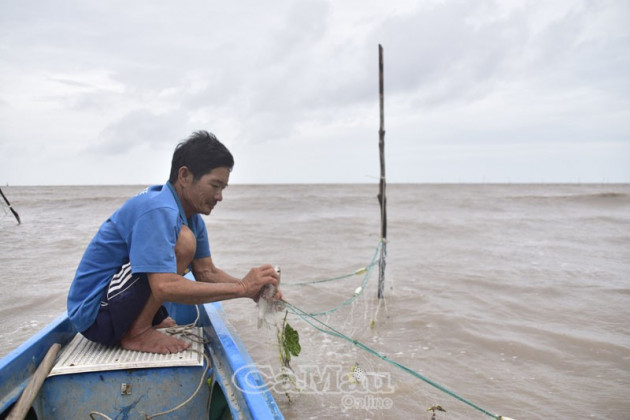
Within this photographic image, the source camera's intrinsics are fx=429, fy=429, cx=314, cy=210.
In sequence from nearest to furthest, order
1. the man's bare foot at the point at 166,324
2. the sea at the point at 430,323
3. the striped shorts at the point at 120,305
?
the striped shorts at the point at 120,305 → the man's bare foot at the point at 166,324 → the sea at the point at 430,323

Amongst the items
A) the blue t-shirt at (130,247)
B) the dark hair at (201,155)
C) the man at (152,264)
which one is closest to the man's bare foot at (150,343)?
the man at (152,264)

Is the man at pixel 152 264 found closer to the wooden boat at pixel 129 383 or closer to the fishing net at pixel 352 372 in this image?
the wooden boat at pixel 129 383

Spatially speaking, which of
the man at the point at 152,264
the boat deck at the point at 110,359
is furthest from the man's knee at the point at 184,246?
the boat deck at the point at 110,359

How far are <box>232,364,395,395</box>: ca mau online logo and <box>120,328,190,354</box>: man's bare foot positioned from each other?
0.90m

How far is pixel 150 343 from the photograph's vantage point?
212 cm

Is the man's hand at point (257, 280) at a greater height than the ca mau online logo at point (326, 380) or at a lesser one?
greater

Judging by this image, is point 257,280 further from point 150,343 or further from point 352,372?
point 352,372

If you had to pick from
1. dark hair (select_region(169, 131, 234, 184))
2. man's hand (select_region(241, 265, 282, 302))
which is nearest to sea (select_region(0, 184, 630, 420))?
man's hand (select_region(241, 265, 282, 302))

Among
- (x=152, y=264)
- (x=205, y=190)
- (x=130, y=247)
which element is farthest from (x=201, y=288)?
(x=205, y=190)

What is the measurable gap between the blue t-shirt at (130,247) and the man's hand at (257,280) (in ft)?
1.12

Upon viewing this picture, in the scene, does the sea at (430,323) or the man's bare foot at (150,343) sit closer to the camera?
the man's bare foot at (150,343)

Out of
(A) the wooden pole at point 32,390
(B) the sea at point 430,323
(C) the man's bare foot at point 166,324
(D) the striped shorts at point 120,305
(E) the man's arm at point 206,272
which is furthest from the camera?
(B) the sea at point 430,323

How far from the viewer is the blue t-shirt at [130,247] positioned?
188cm

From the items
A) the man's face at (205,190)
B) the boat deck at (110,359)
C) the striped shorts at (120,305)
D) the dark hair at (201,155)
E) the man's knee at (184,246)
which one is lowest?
the boat deck at (110,359)
